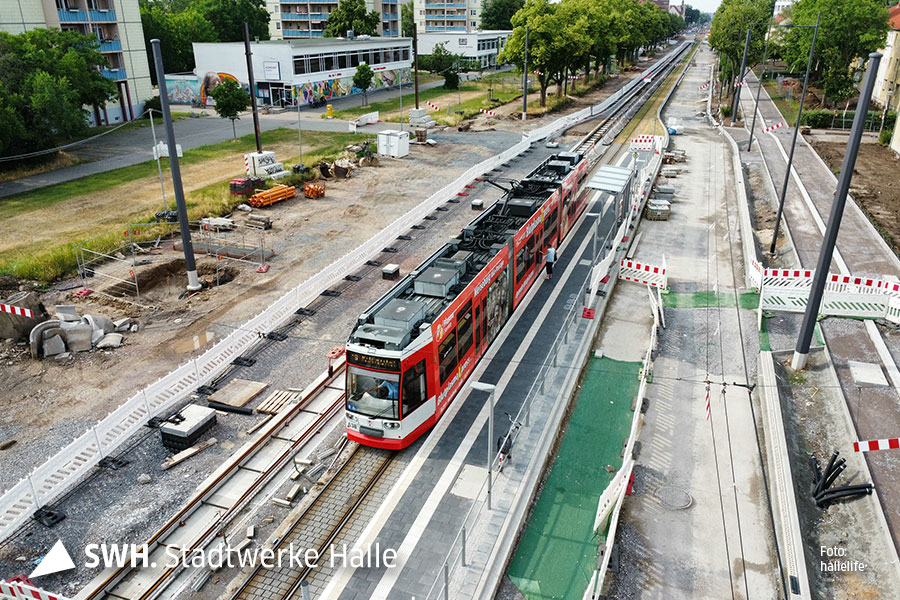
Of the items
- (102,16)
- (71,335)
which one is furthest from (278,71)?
(71,335)

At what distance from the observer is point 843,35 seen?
60.7m

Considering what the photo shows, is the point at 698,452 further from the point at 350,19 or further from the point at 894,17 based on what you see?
the point at 350,19

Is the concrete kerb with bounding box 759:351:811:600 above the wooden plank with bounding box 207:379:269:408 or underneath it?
above

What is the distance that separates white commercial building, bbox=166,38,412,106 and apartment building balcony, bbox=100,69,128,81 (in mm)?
11847

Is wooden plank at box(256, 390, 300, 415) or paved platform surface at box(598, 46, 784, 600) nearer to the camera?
paved platform surface at box(598, 46, 784, 600)

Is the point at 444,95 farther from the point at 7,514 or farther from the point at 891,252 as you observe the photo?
the point at 7,514

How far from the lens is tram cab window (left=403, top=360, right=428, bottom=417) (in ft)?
54.0

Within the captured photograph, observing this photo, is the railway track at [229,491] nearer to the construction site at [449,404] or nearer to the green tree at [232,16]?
the construction site at [449,404]

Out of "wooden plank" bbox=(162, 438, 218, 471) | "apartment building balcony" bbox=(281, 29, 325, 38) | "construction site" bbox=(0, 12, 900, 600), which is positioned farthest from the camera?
"apartment building balcony" bbox=(281, 29, 325, 38)

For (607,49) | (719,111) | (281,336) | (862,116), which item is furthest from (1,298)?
(607,49)

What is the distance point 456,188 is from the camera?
137ft

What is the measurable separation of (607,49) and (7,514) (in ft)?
287

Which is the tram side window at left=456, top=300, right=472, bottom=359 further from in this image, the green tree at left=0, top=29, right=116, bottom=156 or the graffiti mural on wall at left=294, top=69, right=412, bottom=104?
the graffiti mural on wall at left=294, top=69, right=412, bottom=104

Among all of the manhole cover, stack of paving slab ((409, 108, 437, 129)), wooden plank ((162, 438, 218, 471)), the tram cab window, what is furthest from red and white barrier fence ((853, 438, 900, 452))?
stack of paving slab ((409, 108, 437, 129))
